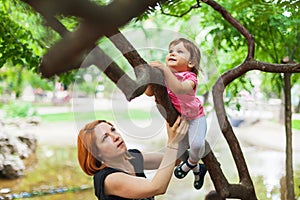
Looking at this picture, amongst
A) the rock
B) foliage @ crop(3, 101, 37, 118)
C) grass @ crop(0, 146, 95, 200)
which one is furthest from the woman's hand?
foliage @ crop(3, 101, 37, 118)

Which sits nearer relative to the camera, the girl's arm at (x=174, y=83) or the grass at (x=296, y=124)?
the girl's arm at (x=174, y=83)

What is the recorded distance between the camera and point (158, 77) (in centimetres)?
109

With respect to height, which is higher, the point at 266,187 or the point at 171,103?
the point at 171,103

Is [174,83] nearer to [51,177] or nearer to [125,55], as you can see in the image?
[125,55]

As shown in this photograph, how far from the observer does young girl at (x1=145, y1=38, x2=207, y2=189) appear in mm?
1135

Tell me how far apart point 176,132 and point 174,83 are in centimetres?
17

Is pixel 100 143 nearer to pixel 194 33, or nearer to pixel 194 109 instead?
pixel 194 109

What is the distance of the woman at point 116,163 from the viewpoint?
1187 mm

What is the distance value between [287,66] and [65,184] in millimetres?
2717

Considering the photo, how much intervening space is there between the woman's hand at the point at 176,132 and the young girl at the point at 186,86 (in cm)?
4

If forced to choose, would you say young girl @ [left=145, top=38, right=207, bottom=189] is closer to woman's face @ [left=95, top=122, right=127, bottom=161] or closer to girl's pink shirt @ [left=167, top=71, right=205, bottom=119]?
girl's pink shirt @ [left=167, top=71, right=205, bottom=119]

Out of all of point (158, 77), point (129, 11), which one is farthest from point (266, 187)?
point (129, 11)

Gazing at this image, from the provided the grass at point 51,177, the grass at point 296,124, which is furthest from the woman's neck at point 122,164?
the grass at point 296,124

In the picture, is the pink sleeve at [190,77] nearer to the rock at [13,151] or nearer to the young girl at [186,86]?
the young girl at [186,86]
